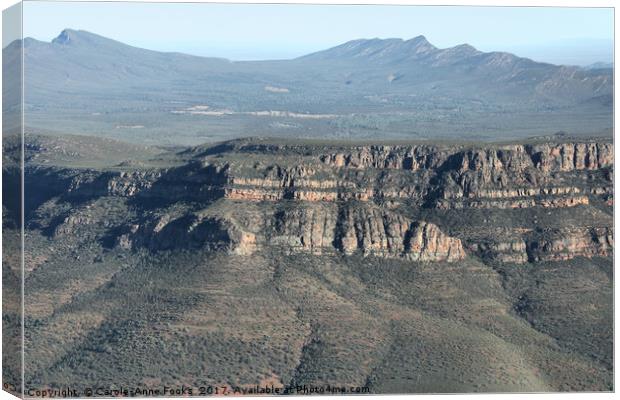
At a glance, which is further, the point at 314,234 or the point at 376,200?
the point at 376,200

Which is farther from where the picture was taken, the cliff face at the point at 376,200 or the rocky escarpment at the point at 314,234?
the cliff face at the point at 376,200

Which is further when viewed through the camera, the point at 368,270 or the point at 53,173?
the point at 53,173

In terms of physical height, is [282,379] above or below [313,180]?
below

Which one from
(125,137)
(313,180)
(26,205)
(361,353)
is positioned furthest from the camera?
(125,137)

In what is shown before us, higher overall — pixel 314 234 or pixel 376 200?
pixel 376 200

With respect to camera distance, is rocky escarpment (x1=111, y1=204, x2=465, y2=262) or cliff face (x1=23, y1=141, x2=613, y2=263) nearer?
rocky escarpment (x1=111, y1=204, x2=465, y2=262)

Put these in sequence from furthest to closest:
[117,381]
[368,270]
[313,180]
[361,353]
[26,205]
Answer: [26,205]
[313,180]
[368,270]
[361,353]
[117,381]

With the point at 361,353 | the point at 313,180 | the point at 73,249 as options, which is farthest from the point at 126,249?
the point at 361,353

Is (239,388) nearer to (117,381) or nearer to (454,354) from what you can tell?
(117,381)
